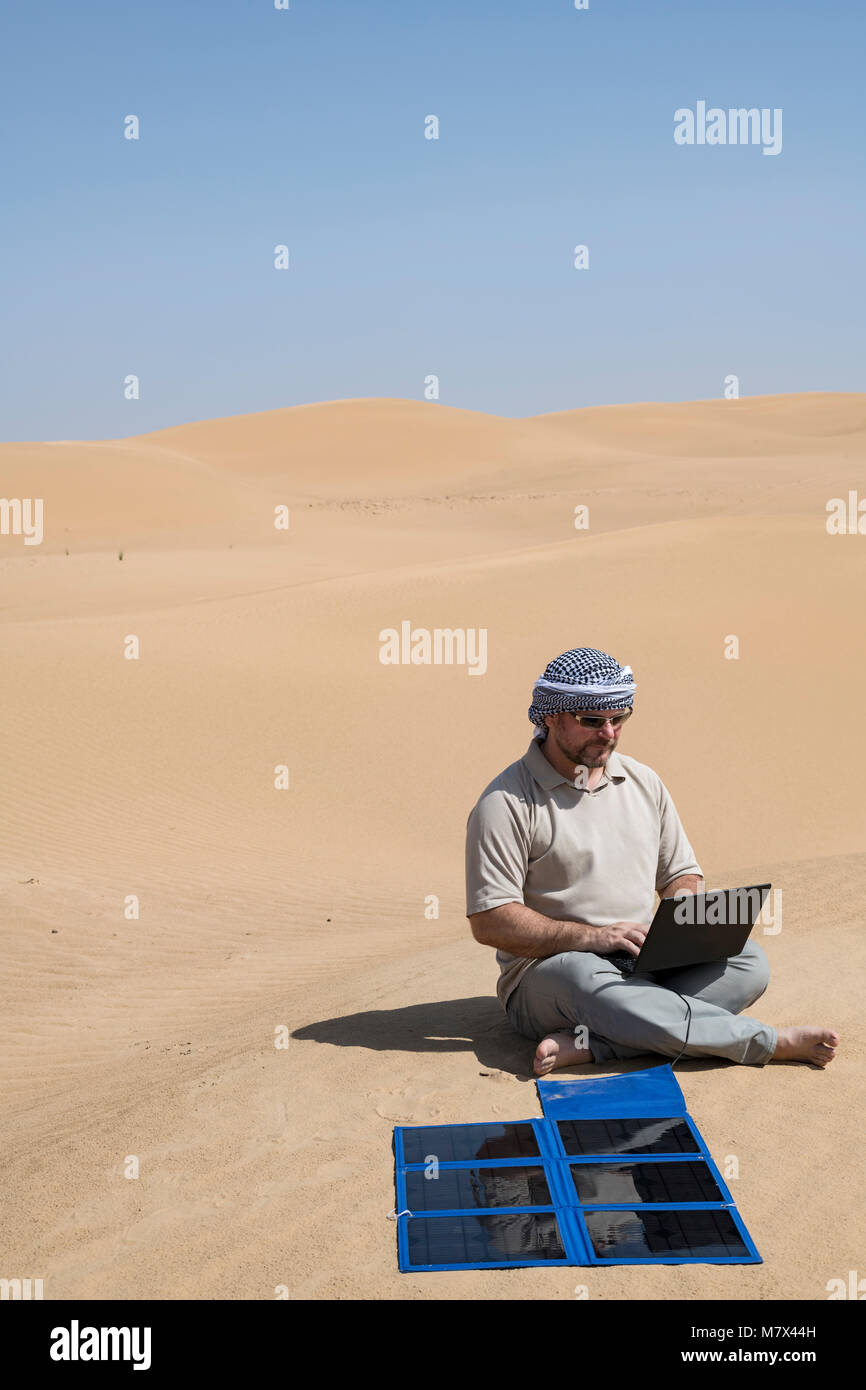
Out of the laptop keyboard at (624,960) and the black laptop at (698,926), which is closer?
the black laptop at (698,926)

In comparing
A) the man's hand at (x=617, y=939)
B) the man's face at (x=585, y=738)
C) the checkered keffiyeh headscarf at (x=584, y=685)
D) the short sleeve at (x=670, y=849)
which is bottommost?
the man's hand at (x=617, y=939)

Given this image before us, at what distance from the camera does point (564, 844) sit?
4.91m

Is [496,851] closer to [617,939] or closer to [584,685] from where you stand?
[617,939]

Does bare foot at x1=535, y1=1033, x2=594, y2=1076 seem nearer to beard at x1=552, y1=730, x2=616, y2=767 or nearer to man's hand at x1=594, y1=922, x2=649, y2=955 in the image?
man's hand at x1=594, y1=922, x2=649, y2=955

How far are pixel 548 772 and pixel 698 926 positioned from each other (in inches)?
30.9

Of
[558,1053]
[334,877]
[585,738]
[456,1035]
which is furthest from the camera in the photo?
[334,877]

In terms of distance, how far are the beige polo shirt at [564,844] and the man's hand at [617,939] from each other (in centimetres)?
14

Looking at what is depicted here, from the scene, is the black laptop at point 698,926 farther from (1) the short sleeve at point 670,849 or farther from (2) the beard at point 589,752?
(2) the beard at point 589,752

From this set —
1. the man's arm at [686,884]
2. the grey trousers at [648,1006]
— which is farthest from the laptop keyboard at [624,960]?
the man's arm at [686,884]

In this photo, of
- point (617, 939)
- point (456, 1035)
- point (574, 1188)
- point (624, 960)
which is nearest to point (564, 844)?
point (617, 939)

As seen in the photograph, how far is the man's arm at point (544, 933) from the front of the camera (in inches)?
190

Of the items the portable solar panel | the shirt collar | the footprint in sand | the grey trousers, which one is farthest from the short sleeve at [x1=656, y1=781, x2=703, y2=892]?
the footprint in sand
